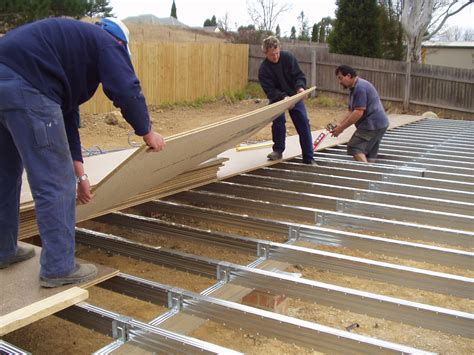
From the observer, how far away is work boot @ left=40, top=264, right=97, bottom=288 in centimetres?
242

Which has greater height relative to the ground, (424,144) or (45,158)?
(45,158)

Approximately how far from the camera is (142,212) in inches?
179

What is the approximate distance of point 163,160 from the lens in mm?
3232

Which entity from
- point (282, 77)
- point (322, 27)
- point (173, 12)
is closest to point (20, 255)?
point (282, 77)

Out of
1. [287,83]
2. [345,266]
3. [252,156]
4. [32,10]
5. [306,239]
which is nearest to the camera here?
[345,266]

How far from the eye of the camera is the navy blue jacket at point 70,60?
7.47 ft

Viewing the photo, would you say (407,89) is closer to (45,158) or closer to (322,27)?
(45,158)

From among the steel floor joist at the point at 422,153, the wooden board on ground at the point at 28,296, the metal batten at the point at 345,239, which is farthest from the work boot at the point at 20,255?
the steel floor joist at the point at 422,153

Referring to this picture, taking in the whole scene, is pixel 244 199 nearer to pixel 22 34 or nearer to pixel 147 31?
pixel 22 34

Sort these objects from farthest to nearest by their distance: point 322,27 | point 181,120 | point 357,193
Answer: point 322,27
point 181,120
point 357,193

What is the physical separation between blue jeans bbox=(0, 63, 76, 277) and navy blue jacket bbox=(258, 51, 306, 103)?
3.82m

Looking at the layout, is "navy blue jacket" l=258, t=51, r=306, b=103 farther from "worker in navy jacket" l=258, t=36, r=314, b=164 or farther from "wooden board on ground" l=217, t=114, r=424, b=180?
"wooden board on ground" l=217, t=114, r=424, b=180

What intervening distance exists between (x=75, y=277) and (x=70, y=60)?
1020 millimetres

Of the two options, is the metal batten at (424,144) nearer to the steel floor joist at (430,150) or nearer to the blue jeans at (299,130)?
the steel floor joist at (430,150)
